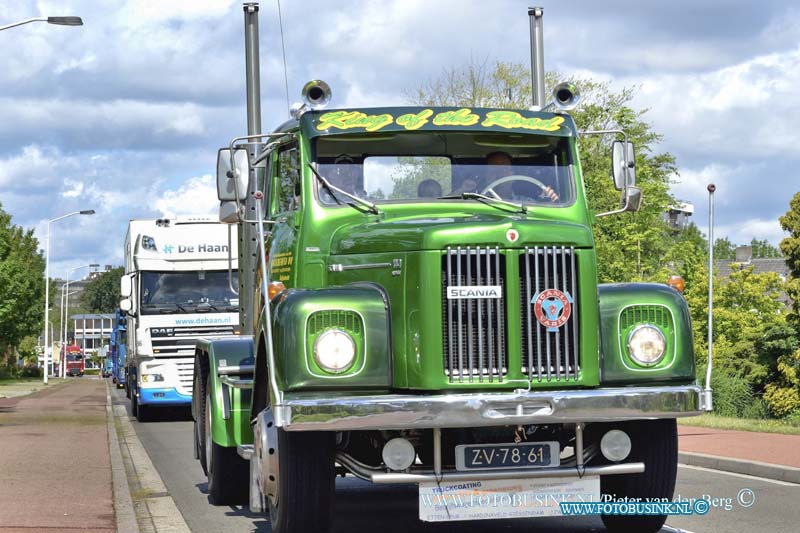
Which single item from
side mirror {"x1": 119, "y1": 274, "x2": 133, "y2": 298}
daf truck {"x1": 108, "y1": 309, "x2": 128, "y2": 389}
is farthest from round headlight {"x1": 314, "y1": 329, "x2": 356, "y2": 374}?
daf truck {"x1": 108, "y1": 309, "x2": 128, "y2": 389}

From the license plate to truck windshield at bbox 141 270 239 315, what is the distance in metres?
16.3

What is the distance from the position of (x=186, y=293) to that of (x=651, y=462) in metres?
16.6

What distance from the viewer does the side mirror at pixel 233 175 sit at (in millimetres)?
9391

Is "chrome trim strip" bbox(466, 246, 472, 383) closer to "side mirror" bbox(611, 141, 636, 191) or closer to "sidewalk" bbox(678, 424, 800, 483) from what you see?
"side mirror" bbox(611, 141, 636, 191)

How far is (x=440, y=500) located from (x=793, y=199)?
2409 cm

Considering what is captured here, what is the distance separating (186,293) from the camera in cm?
2406

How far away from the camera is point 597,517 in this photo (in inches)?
402

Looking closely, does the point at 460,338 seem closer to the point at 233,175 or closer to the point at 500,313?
the point at 500,313

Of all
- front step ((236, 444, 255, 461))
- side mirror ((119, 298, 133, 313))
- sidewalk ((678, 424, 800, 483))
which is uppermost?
side mirror ((119, 298, 133, 313))

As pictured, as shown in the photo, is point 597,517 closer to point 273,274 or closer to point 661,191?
point 273,274

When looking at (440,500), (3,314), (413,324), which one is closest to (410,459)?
(440,500)

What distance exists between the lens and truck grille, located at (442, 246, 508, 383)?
7.75 metres

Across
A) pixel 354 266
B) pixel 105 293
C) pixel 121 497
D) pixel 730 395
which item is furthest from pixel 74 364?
pixel 354 266

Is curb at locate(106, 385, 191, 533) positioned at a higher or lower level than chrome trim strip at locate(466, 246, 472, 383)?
lower
